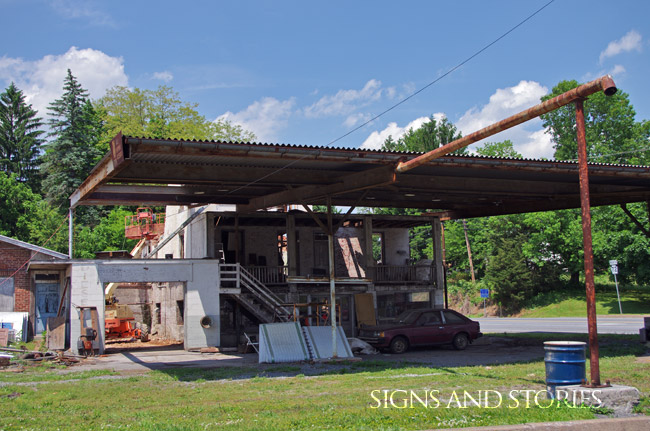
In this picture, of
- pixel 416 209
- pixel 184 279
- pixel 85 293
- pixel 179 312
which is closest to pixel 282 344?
pixel 184 279

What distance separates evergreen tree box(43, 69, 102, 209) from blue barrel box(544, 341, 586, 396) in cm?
4907

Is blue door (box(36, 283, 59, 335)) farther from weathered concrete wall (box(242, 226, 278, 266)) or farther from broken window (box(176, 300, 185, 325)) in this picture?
weathered concrete wall (box(242, 226, 278, 266))

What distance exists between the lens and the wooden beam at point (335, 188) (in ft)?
58.4

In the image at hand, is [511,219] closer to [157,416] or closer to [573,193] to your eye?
[573,193]

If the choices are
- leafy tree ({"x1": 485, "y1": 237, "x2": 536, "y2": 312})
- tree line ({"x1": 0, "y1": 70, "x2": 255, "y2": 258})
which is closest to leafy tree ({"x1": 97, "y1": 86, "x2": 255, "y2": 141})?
tree line ({"x1": 0, "y1": 70, "x2": 255, "y2": 258})

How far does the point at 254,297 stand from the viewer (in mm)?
25172

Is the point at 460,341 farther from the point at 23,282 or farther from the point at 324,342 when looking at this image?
the point at 23,282

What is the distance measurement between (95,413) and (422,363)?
9694 millimetres

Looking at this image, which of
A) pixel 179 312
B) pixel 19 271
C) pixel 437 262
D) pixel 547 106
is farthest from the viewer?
pixel 437 262

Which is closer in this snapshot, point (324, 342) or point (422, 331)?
point (324, 342)

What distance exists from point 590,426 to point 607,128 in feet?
190

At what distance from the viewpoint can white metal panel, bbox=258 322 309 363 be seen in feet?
61.8

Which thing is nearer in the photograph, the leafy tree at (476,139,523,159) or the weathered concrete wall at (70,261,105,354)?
the weathered concrete wall at (70,261,105,354)

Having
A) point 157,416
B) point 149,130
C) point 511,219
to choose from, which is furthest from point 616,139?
point 157,416
